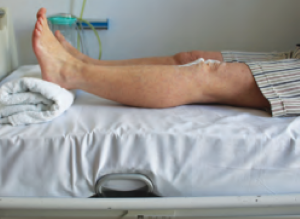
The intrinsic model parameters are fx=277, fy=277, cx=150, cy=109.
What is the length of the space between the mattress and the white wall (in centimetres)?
97

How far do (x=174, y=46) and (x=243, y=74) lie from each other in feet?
2.62

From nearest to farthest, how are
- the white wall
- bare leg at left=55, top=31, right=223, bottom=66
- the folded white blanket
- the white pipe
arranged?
the white pipe < the folded white blanket < bare leg at left=55, top=31, right=223, bottom=66 < the white wall

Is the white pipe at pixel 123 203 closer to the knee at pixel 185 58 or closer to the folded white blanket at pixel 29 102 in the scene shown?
the folded white blanket at pixel 29 102

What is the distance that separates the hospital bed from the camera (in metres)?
0.67

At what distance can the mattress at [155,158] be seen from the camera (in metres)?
0.68

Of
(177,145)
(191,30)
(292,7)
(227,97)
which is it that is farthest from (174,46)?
(177,145)

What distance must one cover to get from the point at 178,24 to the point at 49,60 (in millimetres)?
947

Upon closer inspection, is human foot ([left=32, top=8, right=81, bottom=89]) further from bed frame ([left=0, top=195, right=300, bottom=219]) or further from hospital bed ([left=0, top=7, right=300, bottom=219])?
bed frame ([left=0, top=195, right=300, bottom=219])

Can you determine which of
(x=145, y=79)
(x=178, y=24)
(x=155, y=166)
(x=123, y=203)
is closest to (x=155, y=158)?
(x=155, y=166)

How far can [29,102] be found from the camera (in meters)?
0.77

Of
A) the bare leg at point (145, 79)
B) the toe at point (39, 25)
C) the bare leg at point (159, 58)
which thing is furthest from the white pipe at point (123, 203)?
the bare leg at point (159, 58)

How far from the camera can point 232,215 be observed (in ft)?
2.23

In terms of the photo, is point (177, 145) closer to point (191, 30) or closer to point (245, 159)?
point (245, 159)

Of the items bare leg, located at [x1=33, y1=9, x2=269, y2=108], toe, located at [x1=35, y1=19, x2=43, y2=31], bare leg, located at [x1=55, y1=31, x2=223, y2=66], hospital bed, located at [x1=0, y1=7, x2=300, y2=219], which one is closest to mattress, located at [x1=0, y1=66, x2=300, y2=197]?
hospital bed, located at [x1=0, y1=7, x2=300, y2=219]
